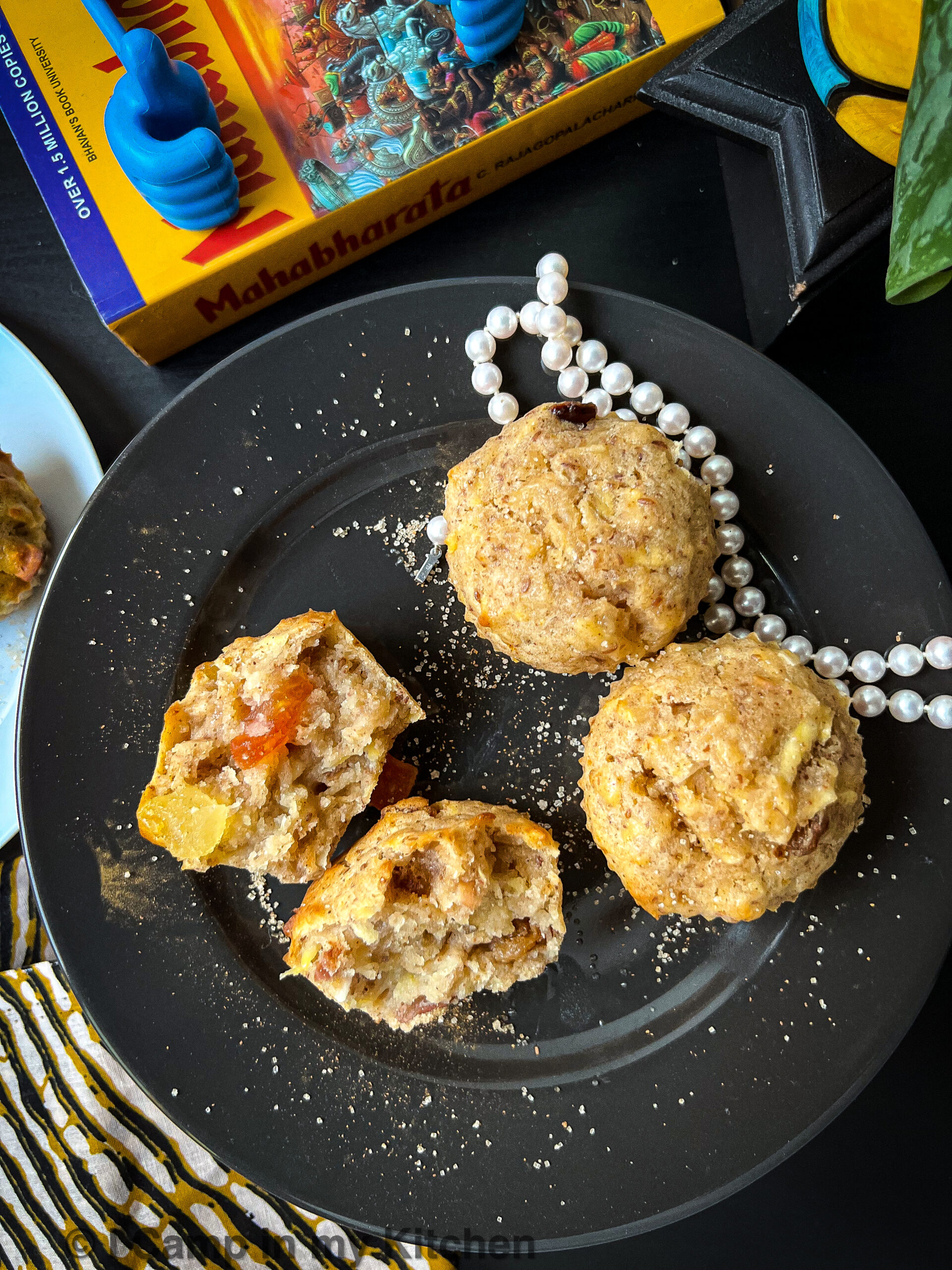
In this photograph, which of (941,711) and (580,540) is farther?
(941,711)

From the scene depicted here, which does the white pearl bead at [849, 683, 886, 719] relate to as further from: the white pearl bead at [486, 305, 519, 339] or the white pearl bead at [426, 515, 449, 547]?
the white pearl bead at [486, 305, 519, 339]

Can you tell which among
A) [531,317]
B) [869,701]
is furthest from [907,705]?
[531,317]

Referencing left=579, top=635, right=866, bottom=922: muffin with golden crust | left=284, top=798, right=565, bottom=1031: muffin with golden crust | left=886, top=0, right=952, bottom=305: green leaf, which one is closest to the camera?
left=886, top=0, right=952, bottom=305: green leaf

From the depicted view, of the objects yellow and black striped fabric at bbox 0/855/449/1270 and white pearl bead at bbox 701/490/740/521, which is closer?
white pearl bead at bbox 701/490/740/521

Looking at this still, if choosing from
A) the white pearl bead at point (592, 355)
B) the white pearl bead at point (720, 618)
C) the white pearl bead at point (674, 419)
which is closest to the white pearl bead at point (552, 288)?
the white pearl bead at point (592, 355)

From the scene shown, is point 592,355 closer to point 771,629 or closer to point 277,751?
point 771,629

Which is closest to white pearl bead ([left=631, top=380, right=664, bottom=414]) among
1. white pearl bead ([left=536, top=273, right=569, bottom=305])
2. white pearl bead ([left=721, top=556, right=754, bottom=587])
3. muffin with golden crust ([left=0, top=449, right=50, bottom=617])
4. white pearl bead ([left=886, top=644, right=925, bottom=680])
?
white pearl bead ([left=536, top=273, right=569, bottom=305])

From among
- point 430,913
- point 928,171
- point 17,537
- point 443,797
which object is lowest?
point 443,797
